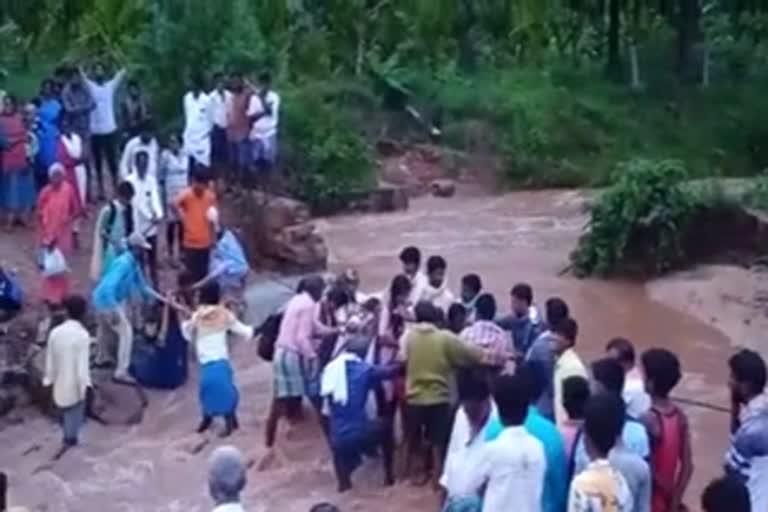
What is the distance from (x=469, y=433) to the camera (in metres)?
8.46

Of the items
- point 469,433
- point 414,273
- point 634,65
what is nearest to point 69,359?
point 414,273

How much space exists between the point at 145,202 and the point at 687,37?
55.8 ft

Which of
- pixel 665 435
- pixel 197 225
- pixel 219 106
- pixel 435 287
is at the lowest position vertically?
pixel 665 435

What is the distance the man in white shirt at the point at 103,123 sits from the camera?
17.2 m

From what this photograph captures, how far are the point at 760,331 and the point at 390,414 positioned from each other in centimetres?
641

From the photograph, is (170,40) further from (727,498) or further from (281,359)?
(727,498)

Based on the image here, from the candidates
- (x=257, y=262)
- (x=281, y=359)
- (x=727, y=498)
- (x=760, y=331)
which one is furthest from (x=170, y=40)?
(x=727, y=498)

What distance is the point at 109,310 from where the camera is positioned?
13.5 m

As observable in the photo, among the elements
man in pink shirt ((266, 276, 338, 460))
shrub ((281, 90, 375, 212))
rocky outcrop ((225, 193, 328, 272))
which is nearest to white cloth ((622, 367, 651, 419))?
man in pink shirt ((266, 276, 338, 460))

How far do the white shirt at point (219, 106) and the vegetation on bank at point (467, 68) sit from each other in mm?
2369

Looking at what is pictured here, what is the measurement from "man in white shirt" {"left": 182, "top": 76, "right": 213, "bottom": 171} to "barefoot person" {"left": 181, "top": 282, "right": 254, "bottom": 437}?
4.53 metres

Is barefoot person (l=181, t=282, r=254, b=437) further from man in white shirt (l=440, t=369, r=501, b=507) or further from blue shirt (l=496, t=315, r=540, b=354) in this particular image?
man in white shirt (l=440, t=369, r=501, b=507)

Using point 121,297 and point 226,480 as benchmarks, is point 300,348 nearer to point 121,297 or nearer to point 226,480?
point 121,297

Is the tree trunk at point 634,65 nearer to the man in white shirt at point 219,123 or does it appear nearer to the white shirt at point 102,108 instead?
the man in white shirt at point 219,123
